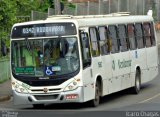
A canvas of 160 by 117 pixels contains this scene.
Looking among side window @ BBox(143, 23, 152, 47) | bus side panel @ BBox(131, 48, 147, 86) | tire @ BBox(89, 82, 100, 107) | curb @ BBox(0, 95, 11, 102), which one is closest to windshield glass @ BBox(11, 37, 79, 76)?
tire @ BBox(89, 82, 100, 107)

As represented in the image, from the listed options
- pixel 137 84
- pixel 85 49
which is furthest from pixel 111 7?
pixel 85 49

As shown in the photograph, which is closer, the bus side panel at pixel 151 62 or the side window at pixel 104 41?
the side window at pixel 104 41

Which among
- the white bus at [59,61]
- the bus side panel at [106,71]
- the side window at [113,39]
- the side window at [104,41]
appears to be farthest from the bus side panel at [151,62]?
the white bus at [59,61]

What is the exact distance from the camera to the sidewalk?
23656mm

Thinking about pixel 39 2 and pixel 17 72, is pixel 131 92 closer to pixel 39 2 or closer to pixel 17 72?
pixel 17 72

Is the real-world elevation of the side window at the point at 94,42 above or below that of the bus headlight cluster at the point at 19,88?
above

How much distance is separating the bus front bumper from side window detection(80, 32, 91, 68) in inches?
35.2

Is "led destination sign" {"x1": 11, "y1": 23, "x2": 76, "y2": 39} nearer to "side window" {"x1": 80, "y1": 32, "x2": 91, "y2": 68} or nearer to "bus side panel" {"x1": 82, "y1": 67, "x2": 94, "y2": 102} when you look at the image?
"side window" {"x1": 80, "y1": 32, "x2": 91, "y2": 68}

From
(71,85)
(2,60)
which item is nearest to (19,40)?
(71,85)

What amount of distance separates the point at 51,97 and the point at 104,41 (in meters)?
3.17

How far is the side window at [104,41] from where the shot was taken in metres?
20.9

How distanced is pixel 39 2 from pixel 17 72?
2250cm

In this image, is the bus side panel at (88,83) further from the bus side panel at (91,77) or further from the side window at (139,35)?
the side window at (139,35)

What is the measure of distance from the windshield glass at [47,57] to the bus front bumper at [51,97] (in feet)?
1.94
